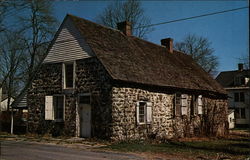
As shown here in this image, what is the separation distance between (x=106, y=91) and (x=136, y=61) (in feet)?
13.3

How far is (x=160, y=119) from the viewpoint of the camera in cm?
1869

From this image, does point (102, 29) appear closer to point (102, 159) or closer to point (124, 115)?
point (124, 115)

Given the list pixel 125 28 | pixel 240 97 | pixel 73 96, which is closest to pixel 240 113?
pixel 240 97

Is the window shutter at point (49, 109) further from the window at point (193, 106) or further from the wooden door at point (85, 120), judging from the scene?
the window at point (193, 106)

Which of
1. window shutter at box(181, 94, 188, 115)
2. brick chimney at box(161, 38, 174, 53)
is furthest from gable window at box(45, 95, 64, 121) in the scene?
brick chimney at box(161, 38, 174, 53)

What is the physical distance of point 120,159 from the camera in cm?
1027

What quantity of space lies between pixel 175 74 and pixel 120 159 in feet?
41.6

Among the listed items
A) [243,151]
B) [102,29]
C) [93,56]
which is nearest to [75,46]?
[93,56]

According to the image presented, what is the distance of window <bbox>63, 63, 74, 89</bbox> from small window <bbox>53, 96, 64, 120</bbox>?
94cm

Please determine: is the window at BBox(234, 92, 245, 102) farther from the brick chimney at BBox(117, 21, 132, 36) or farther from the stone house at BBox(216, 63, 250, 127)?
the brick chimney at BBox(117, 21, 132, 36)

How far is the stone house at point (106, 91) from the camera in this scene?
1603cm

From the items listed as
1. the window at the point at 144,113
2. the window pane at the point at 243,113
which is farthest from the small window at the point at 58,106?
the window pane at the point at 243,113

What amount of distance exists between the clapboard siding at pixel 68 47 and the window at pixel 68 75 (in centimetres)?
42

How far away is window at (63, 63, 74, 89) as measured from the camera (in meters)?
18.0
